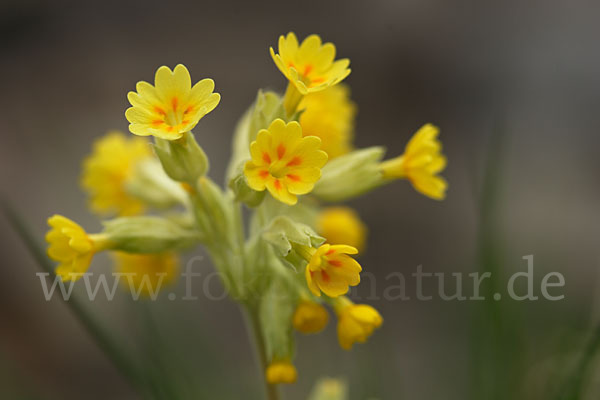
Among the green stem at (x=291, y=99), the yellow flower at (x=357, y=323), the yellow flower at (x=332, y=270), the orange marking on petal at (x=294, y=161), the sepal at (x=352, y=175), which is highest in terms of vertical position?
the green stem at (x=291, y=99)

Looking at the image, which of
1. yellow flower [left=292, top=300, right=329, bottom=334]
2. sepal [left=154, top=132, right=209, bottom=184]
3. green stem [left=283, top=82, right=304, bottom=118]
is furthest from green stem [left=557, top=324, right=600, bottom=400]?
sepal [left=154, top=132, right=209, bottom=184]

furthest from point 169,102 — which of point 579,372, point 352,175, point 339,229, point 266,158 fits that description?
point 579,372

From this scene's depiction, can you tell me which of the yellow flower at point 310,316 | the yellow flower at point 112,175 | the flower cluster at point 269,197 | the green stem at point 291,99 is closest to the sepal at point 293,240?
the flower cluster at point 269,197

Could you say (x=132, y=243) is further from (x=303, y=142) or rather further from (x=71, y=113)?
(x=71, y=113)

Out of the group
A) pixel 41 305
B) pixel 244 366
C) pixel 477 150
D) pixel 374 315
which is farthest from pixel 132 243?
pixel 477 150

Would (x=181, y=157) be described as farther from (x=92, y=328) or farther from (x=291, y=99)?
(x=92, y=328)

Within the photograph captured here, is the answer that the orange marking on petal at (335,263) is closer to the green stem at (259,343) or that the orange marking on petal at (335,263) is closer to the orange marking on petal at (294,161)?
the orange marking on petal at (294,161)
